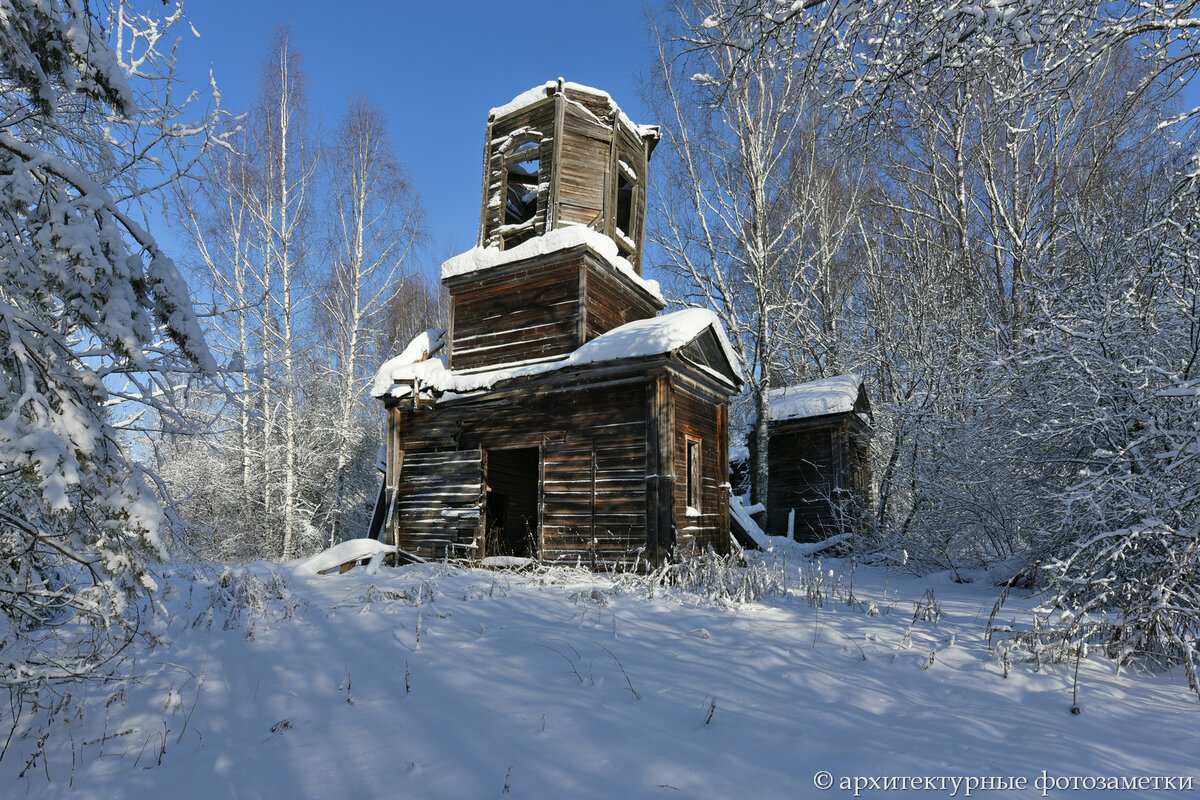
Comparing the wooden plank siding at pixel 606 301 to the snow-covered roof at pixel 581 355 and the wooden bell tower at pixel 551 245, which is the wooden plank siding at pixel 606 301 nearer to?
the wooden bell tower at pixel 551 245

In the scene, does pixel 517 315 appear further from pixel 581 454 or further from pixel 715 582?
pixel 715 582

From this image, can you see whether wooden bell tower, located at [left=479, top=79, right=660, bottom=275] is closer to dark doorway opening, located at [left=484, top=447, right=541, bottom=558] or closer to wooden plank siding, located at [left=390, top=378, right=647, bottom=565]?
wooden plank siding, located at [left=390, top=378, right=647, bottom=565]

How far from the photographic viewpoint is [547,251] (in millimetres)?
11391

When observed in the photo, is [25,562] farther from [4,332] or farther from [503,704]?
[503,704]

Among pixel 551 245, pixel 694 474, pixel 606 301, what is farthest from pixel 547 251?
pixel 694 474

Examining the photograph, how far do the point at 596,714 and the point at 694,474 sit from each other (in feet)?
26.8

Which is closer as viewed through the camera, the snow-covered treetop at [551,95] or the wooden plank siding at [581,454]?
the wooden plank siding at [581,454]

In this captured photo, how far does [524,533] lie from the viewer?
14766 millimetres

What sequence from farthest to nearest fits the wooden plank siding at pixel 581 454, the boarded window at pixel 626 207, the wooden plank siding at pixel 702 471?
the boarded window at pixel 626 207 → the wooden plank siding at pixel 702 471 → the wooden plank siding at pixel 581 454

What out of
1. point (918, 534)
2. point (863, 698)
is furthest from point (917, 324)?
point (863, 698)

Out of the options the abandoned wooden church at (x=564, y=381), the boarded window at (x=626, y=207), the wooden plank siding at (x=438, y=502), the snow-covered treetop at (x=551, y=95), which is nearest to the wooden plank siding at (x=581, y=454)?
the abandoned wooden church at (x=564, y=381)

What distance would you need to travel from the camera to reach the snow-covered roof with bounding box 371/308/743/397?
32.4ft

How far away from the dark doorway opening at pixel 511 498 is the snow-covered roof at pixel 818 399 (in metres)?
7.35

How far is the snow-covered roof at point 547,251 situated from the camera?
11.3m
